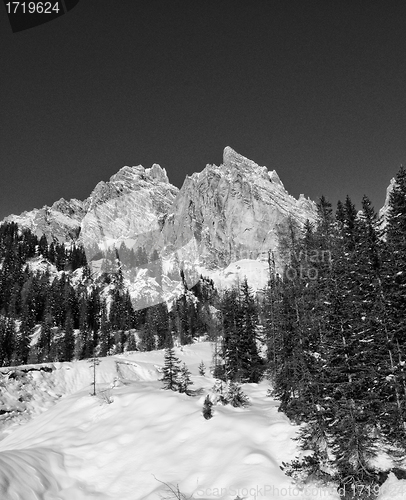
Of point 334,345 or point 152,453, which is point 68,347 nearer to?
point 152,453

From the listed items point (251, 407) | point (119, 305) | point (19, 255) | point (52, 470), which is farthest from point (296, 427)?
point (19, 255)

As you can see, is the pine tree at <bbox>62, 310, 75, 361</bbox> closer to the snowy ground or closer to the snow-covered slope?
the snowy ground

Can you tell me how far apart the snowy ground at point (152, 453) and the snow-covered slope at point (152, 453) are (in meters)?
0.04

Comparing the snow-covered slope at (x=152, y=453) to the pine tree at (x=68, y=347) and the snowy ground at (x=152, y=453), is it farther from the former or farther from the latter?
the pine tree at (x=68, y=347)

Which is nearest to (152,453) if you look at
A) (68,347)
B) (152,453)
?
(152,453)

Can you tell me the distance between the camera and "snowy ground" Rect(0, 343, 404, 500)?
11859 mm

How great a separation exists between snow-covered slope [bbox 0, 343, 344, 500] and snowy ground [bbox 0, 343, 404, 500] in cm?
4

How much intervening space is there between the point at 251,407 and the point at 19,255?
130 meters

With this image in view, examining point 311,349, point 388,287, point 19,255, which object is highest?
point 19,255

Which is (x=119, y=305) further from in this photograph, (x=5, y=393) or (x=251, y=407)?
(x=251, y=407)

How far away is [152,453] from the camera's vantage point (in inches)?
595

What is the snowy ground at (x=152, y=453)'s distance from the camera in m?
11.9

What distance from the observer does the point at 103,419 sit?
19969 mm

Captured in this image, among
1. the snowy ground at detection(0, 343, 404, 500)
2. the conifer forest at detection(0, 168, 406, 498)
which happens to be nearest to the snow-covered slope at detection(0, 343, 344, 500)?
the snowy ground at detection(0, 343, 404, 500)
